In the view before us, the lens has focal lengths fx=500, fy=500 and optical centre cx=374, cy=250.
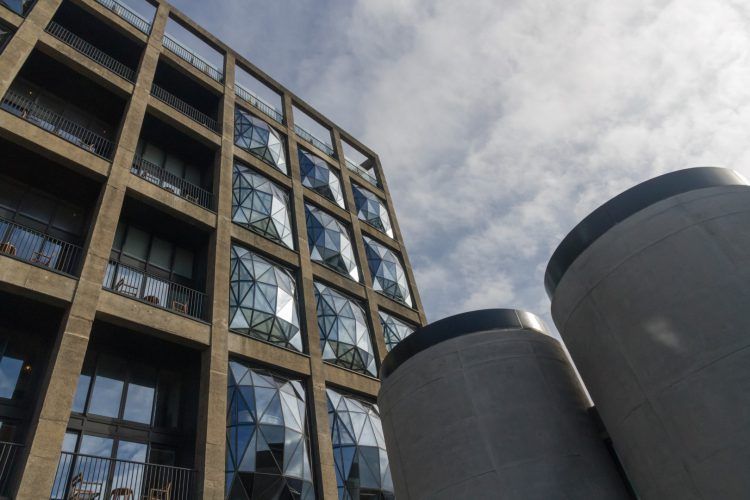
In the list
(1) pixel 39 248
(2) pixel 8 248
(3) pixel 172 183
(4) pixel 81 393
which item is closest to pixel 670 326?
(4) pixel 81 393

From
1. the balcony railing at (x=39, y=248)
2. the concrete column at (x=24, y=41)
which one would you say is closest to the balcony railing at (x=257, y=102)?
the concrete column at (x=24, y=41)

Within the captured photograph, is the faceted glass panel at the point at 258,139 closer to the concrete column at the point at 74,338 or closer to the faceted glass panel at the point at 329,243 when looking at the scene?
the faceted glass panel at the point at 329,243

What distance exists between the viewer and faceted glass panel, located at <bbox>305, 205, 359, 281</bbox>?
23.4 meters

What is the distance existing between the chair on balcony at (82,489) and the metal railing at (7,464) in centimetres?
131

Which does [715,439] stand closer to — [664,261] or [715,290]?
[715,290]

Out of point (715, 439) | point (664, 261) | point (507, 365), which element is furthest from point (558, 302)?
point (715, 439)

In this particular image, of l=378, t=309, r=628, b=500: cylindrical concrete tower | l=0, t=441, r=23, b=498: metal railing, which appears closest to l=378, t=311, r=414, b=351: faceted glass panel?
l=378, t=309, r=628, b=500: cylindrical concrete tower

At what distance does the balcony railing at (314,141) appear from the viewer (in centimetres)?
2919

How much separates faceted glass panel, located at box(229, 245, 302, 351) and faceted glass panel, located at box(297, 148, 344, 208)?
7510mm

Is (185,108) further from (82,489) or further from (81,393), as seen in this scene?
(82,489)

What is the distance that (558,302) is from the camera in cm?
1011

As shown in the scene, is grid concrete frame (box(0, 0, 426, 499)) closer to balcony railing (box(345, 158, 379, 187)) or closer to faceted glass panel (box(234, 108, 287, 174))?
faceted glass panel (box(234, 108, 287, 174))

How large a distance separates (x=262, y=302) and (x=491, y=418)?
11.1m

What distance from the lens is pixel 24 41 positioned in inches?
658
